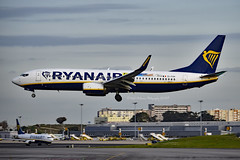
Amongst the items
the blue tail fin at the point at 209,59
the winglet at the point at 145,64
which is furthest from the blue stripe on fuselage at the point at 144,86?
the winglet at the point at 145,64

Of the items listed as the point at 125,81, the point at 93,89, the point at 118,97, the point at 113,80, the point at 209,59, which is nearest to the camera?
the point at 113,80

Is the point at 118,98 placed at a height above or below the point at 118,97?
below

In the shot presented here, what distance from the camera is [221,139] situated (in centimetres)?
9744

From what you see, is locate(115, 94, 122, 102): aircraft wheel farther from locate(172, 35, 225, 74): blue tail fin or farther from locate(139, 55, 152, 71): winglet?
locate(172, 35, 225, 74): blue tail fin

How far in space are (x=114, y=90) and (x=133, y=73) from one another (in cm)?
669

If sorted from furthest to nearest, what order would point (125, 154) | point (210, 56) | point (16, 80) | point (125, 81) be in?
point (210, 56)
point (16, 80)
point (125, 81)
point (125, 154)

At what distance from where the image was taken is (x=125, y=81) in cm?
8731

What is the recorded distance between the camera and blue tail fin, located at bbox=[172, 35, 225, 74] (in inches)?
3777

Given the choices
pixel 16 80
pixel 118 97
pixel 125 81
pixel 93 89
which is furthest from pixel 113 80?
pixel 16 80

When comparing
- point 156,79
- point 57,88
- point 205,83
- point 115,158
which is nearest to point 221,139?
point 205,83

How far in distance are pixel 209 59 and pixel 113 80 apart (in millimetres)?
22621

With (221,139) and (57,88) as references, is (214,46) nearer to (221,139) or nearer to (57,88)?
(221,139)

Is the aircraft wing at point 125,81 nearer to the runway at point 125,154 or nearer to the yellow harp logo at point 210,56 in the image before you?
the runway at point 125,154

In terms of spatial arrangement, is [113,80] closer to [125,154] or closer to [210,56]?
[125,154]
